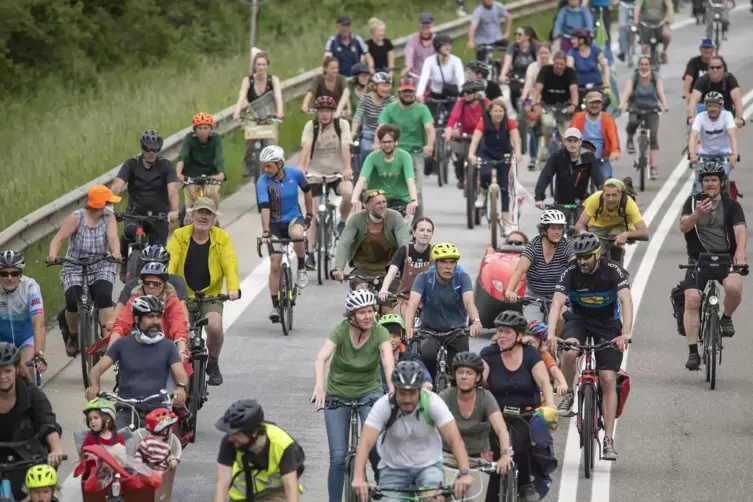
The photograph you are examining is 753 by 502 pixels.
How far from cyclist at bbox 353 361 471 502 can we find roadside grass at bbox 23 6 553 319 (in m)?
8.91

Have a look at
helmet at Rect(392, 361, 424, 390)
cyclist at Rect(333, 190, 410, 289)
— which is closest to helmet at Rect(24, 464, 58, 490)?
helmet at Rect(392, 361, 424, 390)

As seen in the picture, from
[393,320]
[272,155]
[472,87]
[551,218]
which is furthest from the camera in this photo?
[472,87]

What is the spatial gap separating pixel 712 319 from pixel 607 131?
6023mm

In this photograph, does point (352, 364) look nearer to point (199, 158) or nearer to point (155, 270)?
point (155, 270)

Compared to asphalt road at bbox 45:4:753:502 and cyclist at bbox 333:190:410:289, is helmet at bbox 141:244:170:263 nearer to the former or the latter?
asphalt road at bbox 45:4:753:502

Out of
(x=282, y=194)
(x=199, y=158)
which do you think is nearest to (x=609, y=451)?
(x=282, y=194)

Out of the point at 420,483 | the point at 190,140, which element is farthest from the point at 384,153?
the point at 420,483

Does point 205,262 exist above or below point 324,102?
below

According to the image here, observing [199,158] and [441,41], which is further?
[441,41]

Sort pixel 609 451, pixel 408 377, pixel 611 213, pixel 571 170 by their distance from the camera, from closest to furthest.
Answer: pixel 408 377 < pixel 609 451 < pixel 611 213 < pixel 571 170

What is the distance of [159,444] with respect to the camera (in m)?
14.2

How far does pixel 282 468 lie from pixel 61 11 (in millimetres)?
28941

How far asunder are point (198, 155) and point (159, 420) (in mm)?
9555

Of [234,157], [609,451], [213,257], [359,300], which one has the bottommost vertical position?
[609,451]
